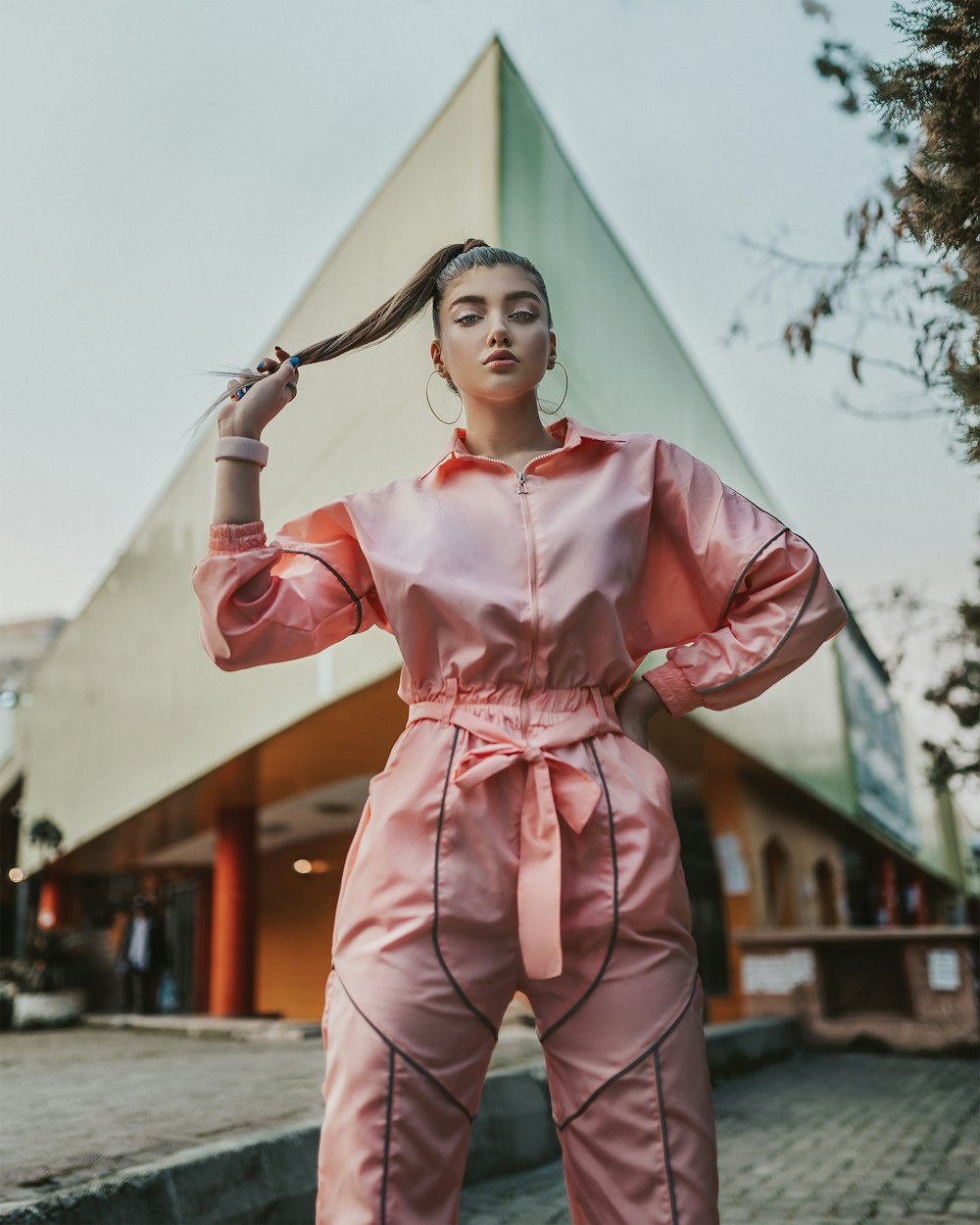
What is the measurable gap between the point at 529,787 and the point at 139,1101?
12.5 ft

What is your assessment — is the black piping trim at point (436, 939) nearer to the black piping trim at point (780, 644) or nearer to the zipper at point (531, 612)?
the zipper at point (531, 612)

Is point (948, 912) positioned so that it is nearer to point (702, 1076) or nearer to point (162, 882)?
point (162, 882)

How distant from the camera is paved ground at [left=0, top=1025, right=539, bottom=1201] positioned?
2881mm

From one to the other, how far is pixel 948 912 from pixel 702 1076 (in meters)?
38.4

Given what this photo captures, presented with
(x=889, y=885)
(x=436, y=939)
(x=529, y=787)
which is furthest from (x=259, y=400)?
(x=889, y=885)

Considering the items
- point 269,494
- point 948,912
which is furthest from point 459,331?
point 948,912

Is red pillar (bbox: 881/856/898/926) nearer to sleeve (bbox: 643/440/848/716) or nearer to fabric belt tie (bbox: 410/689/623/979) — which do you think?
sleeve (bbox: 643/440/848/716)

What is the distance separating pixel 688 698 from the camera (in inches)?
62.9

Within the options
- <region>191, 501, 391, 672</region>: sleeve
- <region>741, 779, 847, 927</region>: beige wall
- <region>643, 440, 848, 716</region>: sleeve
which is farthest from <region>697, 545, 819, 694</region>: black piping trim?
<region>741, 779, 847, 927</region>: beige wall

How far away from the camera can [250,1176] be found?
274 centimetres

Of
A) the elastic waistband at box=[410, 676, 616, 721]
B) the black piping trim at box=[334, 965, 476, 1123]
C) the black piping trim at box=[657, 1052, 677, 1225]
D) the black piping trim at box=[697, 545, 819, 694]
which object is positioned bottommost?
the black piping trim at box=[657, 1052, 677, 1225]

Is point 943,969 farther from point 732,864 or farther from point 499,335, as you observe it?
point 499,335

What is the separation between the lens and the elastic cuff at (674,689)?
1.59 metres

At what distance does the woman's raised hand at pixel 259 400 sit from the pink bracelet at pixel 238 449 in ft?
0.06
